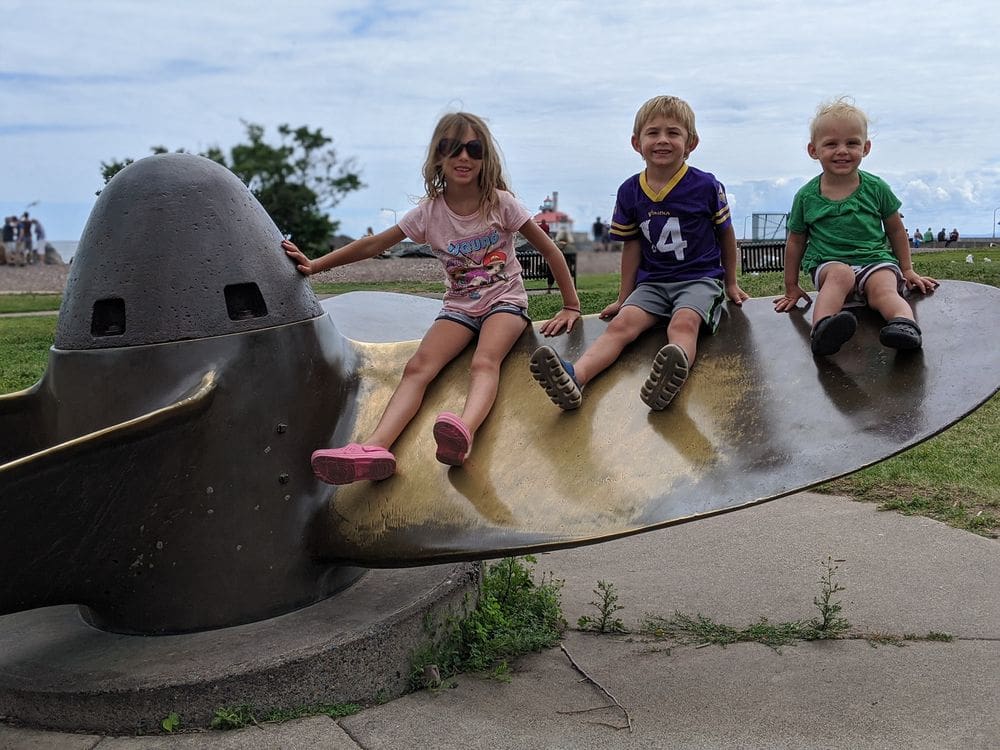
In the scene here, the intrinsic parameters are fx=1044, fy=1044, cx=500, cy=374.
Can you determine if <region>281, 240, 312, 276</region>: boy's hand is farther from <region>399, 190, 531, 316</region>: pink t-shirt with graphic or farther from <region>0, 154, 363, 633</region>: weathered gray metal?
<region>399, 190, 531, 316</region>: pink t-shirt with graphic

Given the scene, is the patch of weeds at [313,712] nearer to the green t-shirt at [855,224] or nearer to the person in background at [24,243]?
the green t-shirt at [855,224]

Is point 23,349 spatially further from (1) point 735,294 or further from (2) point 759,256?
(2) point 759,256

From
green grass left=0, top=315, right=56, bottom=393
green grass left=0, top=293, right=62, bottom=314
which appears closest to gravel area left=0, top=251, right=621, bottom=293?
green grass left=0, top=293, right=62, bottom=314

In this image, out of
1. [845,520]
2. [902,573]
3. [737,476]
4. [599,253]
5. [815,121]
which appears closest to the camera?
[737,476]

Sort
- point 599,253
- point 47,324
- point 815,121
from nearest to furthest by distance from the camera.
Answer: point 815,121, point 47,324, point 599,253

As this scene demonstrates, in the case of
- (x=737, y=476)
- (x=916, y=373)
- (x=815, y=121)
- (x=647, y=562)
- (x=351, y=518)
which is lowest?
(x=647, y=562)

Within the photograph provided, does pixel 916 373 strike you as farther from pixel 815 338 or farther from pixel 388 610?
pixel 388 610

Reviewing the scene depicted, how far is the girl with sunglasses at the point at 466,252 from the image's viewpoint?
13.3 feet

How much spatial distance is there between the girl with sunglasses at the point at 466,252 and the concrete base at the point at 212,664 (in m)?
0.73

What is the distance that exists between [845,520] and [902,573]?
0.95 meters

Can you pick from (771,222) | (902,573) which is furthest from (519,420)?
(771,222)

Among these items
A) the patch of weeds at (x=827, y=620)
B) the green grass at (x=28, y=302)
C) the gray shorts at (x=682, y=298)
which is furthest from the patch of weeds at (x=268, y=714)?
the green grass at (x=28, y=302)

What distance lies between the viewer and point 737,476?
127 inches

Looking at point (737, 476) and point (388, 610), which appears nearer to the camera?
point (737, 476)
